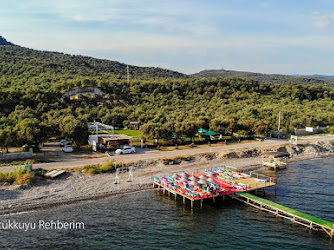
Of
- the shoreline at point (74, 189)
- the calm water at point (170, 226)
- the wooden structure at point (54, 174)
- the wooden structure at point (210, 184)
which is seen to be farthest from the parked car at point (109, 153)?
the calm water at point (170, 226)

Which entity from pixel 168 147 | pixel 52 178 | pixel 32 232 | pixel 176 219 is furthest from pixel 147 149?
pixel 32 232

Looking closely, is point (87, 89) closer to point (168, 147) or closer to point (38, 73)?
point (38, 73)

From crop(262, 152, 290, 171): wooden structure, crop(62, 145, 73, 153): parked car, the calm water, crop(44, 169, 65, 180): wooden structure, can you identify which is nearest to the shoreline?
crop(44, 169, 65, 180): wooden structure

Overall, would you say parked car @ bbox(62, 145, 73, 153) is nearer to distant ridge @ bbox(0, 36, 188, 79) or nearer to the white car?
the white car

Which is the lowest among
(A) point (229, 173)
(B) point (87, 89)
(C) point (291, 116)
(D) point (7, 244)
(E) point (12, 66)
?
(D) point (7, 244)

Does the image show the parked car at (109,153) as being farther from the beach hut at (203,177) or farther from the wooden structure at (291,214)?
the wooden structure at (291,214)

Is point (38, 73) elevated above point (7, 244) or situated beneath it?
elevated above

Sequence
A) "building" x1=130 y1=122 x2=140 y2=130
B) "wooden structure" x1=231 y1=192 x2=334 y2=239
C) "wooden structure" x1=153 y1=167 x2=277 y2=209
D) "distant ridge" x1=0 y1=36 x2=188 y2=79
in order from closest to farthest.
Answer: "wooden structure" x1=231 y1=192 x2=334 y2=239, "wooden structure" x1=153 y1=167 x2=277 y2=209, "building" x1=130 y1=122 x2=140 y2=130, "distant ridge" x1=0 y1=36 x2=188 y2=79
